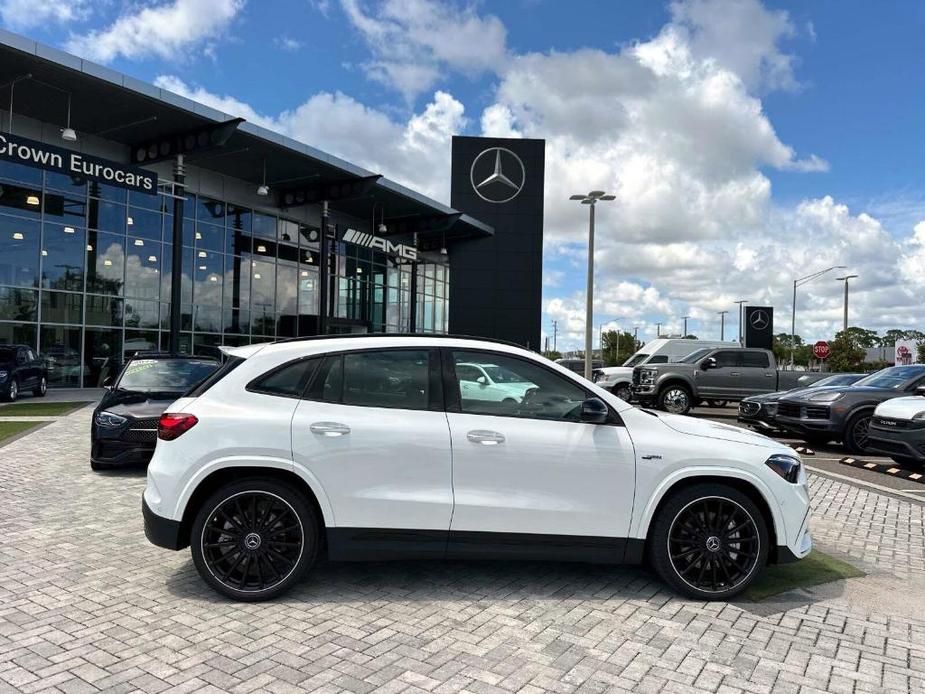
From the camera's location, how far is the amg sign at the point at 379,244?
30020 mm

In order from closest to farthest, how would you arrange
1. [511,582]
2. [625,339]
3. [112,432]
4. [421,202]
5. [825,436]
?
[511,582]
[112,432]
[825,436]
[421,202]
[625,339]

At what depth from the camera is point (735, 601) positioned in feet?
14.0

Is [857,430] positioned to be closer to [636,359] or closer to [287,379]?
[287,379]

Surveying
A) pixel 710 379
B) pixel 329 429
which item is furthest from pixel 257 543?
pixel 710 379

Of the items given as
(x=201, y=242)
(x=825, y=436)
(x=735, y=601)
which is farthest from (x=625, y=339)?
(x=735, y=601)

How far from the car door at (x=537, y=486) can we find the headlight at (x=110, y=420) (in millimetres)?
5584

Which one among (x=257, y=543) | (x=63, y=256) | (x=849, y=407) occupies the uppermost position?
(x=63, y=256)

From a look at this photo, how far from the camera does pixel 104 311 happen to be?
22688mm

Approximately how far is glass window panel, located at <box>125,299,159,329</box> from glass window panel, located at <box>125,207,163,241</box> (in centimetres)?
242

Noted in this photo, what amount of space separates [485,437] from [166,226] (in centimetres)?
2367

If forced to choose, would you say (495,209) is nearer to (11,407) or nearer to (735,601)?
(11,407)

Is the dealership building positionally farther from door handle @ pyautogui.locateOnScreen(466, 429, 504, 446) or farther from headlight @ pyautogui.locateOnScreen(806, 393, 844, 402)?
headlight @ pyautogui.locateOnScreen(806, 393, 844, 402)

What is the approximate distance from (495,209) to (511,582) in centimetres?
3836

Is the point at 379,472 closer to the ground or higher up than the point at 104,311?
closer to the ground
